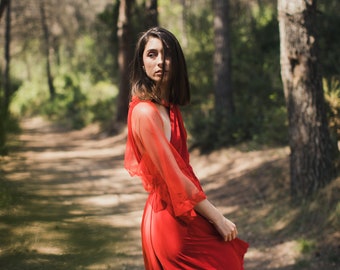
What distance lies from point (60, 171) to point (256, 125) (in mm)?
4410

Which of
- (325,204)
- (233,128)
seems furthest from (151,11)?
(325,204)

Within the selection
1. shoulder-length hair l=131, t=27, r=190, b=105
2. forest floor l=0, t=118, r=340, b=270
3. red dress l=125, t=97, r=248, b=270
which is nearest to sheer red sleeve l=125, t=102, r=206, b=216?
red dress l=125, t=97, r=248, b=270

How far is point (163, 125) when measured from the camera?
2312mm

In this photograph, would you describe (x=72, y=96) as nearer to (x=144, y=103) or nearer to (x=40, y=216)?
(x=40, y=216)

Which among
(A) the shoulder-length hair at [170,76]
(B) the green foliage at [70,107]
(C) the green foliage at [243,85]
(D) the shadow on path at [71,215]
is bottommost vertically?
(B) the green foliage at [70,107]

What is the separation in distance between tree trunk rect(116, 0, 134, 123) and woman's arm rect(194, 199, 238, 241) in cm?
1520

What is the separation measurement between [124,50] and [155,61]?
15542mm

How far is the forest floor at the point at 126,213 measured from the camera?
18.4ft

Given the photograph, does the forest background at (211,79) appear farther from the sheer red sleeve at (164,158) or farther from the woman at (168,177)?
the sheer red sleeve at (164,158)

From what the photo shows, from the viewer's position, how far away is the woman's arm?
233 centimetres

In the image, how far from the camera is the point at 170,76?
2.45 m

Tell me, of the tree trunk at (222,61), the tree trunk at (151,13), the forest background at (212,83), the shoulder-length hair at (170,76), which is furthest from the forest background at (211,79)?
the shoulder-length hair at (170,76)

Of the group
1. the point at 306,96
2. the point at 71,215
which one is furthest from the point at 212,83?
the point at 306,96

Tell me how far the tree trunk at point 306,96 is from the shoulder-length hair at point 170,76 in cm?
418
